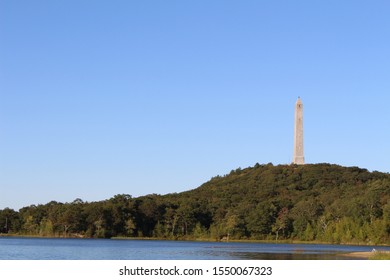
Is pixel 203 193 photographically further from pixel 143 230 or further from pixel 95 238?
pixel 95 238

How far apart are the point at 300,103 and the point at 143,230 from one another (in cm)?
4204

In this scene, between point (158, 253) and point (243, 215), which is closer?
point (158, 253)

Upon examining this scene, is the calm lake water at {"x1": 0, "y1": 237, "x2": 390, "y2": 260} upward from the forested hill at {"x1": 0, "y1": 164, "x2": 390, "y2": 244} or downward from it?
downward

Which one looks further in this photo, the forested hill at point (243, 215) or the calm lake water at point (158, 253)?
the forested hill at point (243, 215)

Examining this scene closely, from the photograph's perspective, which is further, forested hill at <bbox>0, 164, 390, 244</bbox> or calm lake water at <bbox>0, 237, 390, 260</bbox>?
forested hill at <bbox>0, 164, 390, 244</bbox>

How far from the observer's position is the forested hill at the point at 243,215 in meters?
134

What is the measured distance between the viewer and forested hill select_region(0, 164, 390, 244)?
5256 inches

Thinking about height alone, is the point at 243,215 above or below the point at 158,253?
above

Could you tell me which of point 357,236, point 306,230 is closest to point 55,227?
point 306,230

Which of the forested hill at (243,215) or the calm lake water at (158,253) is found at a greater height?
the forested hill at (243,215)

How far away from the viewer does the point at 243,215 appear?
149375mm

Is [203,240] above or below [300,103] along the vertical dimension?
below

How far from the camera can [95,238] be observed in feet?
479
